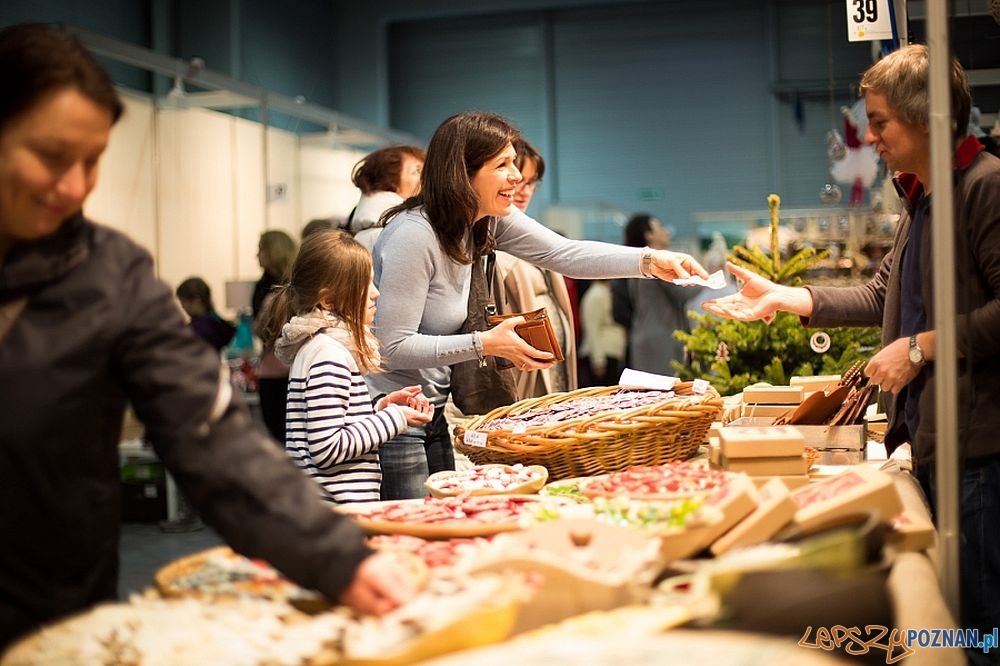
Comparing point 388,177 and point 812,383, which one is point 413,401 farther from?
point 388,177

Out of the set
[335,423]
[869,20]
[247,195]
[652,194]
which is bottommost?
[335,423]

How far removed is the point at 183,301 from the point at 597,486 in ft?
15.8

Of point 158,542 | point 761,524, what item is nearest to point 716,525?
point 761,524

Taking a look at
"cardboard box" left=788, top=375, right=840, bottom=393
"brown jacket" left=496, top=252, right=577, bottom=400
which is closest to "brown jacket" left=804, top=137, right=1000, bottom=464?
"cardboard box" left=788, top=375, right=840, bottom=393

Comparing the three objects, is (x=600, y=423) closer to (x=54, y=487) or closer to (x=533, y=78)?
(x=54, y=487)

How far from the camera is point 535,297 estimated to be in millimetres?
4609

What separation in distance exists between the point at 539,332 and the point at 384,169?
1.47 metres

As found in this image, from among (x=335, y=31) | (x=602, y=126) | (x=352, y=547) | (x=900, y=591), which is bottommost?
(x=900, y=591)

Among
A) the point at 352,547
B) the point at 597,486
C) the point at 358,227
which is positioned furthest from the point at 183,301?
the point at 352,547

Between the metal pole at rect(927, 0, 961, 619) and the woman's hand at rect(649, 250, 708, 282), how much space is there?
1481mm

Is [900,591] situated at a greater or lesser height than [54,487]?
lesser

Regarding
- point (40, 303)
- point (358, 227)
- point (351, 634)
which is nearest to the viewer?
point (351, 634)

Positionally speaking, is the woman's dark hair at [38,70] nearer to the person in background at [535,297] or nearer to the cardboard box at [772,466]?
the cardboard box at [772,466]

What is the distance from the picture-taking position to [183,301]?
21.0 feet
